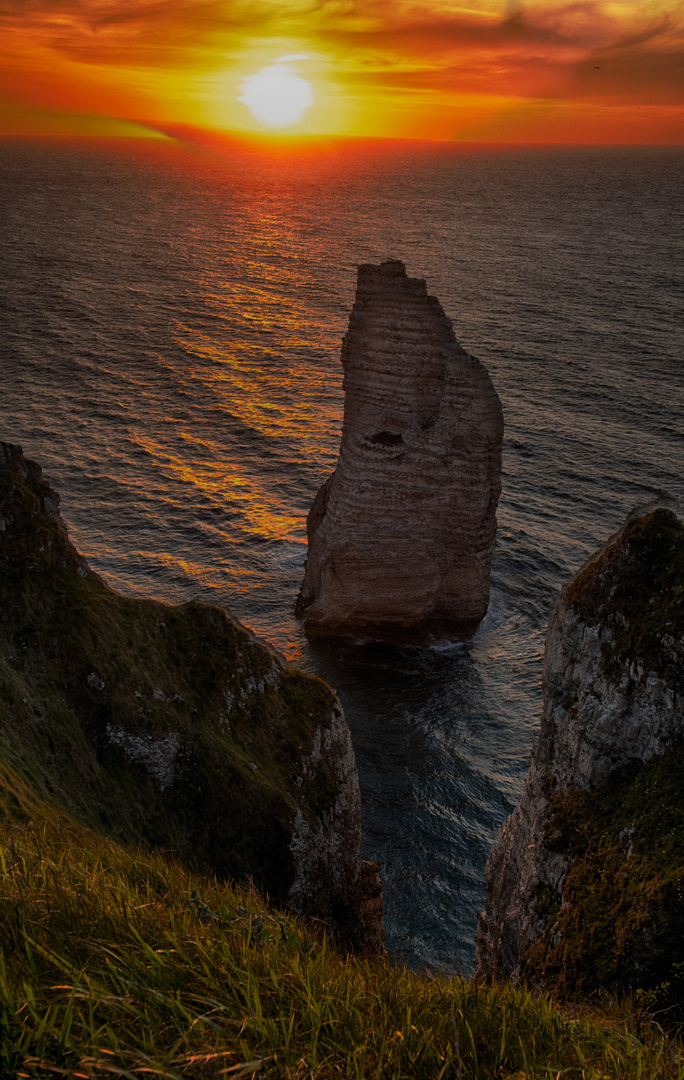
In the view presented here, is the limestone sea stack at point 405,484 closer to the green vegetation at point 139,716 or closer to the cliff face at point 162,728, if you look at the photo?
the cliff face at point 162,728

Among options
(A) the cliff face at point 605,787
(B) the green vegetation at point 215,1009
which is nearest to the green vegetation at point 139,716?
(A) the cliff face at point 605,787

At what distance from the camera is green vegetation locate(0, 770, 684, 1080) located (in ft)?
14.6

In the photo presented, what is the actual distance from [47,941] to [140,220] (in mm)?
162442

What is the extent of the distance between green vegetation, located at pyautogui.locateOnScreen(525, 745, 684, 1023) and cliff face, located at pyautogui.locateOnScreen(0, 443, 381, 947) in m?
5.20

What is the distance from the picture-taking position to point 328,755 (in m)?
18.2

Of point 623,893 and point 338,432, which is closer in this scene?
point 623,893

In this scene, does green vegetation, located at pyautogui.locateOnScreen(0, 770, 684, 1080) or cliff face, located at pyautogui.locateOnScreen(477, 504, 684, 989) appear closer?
green vegetation, located at pyautogui.locateOnScreen(0, 770, 684, 1080)

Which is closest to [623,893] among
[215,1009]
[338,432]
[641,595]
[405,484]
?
[641,595]

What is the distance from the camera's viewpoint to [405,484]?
110ft

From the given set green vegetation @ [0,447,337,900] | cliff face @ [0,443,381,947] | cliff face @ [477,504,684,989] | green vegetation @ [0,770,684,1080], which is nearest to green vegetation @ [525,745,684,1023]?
cliff face @ [477,504,684,989]

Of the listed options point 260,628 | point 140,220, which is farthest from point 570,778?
point 140,220

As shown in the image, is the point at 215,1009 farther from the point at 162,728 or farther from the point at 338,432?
the point at 338,432

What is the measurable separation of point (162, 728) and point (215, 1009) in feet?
35.7

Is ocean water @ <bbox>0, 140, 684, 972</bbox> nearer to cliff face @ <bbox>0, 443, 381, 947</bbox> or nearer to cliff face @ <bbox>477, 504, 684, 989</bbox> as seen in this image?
cliff face @ <bbox>477, 504, 684, 989</bbox>
